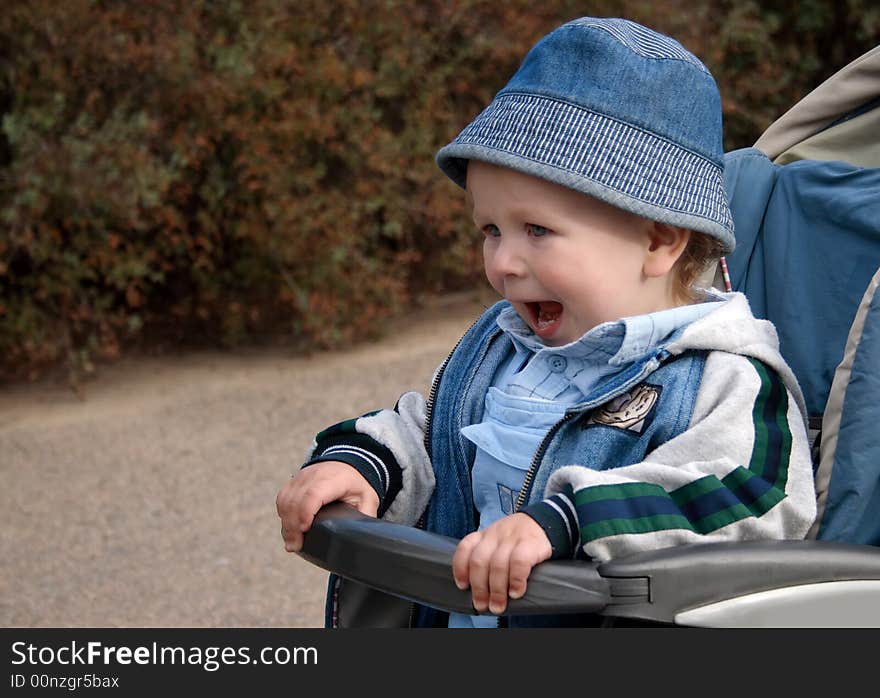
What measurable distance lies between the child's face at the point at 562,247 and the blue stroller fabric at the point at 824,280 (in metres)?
0.32

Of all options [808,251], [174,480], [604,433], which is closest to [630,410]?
[604,433]

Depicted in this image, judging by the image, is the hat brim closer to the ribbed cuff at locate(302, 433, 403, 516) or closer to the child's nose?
the child's nose

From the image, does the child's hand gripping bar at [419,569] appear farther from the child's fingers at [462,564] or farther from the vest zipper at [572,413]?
the vest zipper at [572,413]

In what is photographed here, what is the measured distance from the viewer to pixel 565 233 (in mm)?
1915

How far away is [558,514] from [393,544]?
22cm

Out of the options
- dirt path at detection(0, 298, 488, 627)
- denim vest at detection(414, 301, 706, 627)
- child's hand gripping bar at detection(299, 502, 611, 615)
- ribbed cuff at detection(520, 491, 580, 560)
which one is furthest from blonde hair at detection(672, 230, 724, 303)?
dirt path at detection(0, 298, 488, 627)

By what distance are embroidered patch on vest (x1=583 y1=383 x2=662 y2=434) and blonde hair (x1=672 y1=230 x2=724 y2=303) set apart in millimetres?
230

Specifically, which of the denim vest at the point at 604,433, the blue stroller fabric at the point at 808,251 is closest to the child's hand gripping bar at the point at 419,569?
the denim vest at the point at 604,433

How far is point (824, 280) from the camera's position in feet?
7.07

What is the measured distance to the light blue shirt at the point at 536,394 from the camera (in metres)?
1.92

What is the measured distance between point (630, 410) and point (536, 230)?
0.99ft

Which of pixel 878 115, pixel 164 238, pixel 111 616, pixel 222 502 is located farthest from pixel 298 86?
pixel 878 115

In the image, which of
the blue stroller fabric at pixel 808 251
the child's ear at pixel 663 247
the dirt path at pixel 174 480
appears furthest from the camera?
the dirt path at pixel 174 480

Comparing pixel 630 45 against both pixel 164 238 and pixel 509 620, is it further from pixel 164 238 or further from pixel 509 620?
pixel 164 238
